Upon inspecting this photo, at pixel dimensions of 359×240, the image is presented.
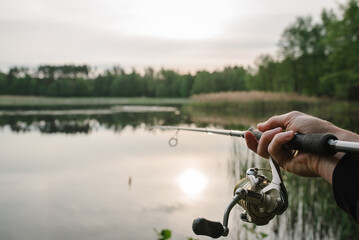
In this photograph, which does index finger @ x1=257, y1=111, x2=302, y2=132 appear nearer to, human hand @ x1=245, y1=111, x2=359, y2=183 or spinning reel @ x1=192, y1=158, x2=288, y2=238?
human hand @ x1=245, y1=111, x2=359, y2=183

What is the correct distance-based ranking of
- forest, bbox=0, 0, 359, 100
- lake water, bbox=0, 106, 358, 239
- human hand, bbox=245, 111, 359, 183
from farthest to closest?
forest, bbox=0, 0, 359, 100 < lake water, bbox=0, 106, 358, 239 < human hand, bbox=245, 111, 359, 183

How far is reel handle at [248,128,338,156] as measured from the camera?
79cm

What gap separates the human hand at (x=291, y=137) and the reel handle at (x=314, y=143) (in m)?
0.02

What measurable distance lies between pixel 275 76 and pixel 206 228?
34039 mm

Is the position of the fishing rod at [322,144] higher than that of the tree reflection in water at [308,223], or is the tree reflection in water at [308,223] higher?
the fishing rod at [322,144]

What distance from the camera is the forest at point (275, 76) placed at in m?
24.2

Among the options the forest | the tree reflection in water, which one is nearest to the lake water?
the tree reflection in water

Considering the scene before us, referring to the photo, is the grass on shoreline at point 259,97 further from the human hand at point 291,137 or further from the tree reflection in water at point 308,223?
the human hand at point 291,137

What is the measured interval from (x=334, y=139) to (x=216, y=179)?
7420mm

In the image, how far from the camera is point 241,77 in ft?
170

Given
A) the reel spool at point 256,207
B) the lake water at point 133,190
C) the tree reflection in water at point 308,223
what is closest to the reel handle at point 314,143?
the reel spool at point 256,207

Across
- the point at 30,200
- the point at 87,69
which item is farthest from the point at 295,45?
the point at 87,69

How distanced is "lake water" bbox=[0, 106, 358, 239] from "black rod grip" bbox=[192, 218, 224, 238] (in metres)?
3.04

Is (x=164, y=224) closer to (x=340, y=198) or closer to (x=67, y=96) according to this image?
(x=340, y=198)
